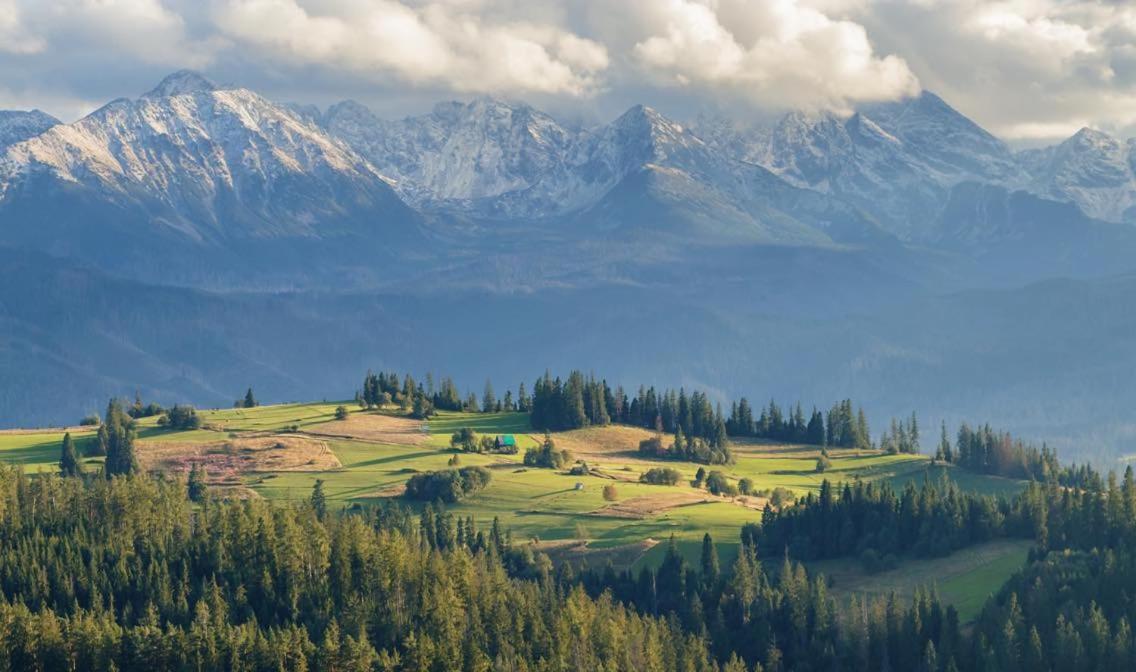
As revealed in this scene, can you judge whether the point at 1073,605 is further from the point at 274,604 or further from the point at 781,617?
the point at 274,604

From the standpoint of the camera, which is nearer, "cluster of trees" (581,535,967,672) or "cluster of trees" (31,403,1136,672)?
"cluster of trees" (31,403,1136,672)

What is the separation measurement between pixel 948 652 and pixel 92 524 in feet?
275

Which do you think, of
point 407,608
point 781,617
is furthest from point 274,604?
point 781,617

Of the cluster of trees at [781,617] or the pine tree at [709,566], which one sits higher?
the pine tree at [709,566]

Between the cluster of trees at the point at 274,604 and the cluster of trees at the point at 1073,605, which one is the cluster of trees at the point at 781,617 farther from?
the cluster of trees at the point at 1073,605

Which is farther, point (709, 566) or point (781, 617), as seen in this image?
point (709, 566)

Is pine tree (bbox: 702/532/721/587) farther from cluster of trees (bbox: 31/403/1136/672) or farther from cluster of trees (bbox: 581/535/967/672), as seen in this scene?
cluster of trees (bbox: 31/403/1136/672)

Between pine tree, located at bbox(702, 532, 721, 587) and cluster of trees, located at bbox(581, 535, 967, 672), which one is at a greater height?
pine tree, located at bbox(702, 532, 721, 587)

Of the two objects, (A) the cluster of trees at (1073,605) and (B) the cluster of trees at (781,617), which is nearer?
(A) the cluster of trees at (1073,605)

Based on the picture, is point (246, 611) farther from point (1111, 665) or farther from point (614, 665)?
point (1111, 665)

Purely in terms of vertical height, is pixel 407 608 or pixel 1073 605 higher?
pixel 407 608

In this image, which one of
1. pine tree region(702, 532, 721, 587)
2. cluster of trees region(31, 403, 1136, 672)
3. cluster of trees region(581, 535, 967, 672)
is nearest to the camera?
cluster of trees region(31, 403, 1136, 672)

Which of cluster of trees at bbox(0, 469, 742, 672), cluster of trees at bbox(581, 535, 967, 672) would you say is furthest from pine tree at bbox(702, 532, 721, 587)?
cluster of trees at bbox(0, 469, 742, 672)

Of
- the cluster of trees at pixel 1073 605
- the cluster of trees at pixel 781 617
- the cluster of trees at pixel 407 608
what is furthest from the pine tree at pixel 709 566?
the cluster of trees at pixel 1073 605
